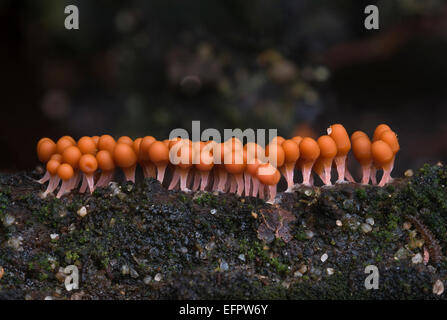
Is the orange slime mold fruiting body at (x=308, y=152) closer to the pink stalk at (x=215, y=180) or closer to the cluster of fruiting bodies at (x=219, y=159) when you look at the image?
the cluster of fruiting bodies at (x=219, y=159)

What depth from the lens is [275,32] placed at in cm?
353

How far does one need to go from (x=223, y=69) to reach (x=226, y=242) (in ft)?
6.88

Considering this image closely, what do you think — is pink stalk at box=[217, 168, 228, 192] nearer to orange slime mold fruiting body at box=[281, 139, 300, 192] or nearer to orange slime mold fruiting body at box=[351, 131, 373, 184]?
orange slime mold fruiting body at box=[281, 139, 300, 192]

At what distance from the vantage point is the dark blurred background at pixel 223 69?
339 cm

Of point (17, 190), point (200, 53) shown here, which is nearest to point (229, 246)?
point (17, 190)

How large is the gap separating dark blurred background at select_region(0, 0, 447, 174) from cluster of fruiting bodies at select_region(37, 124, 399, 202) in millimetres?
1792

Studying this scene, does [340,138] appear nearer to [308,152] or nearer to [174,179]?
[308,152]

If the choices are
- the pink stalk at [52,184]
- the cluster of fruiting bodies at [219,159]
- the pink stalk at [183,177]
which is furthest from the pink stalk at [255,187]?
the pink stalk at [52,184]

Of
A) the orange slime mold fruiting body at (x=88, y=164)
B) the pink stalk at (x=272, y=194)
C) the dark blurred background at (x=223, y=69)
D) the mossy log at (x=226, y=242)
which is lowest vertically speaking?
the mossy log at (x=226, y=242)

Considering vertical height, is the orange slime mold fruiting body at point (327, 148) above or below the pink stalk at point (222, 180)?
above

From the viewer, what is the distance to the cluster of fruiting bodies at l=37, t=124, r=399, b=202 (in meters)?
1.48

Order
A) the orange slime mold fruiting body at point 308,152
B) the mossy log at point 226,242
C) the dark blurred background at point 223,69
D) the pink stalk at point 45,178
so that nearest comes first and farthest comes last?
the mossy log at point 226,242, the orange slime mold fruiting body at point 308,152, the pink stalk at point 45,178, the dark blurred background at point 223,69

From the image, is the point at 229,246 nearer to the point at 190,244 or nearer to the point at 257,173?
the point at 190,244

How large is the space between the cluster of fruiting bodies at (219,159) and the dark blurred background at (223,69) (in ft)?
5.88
